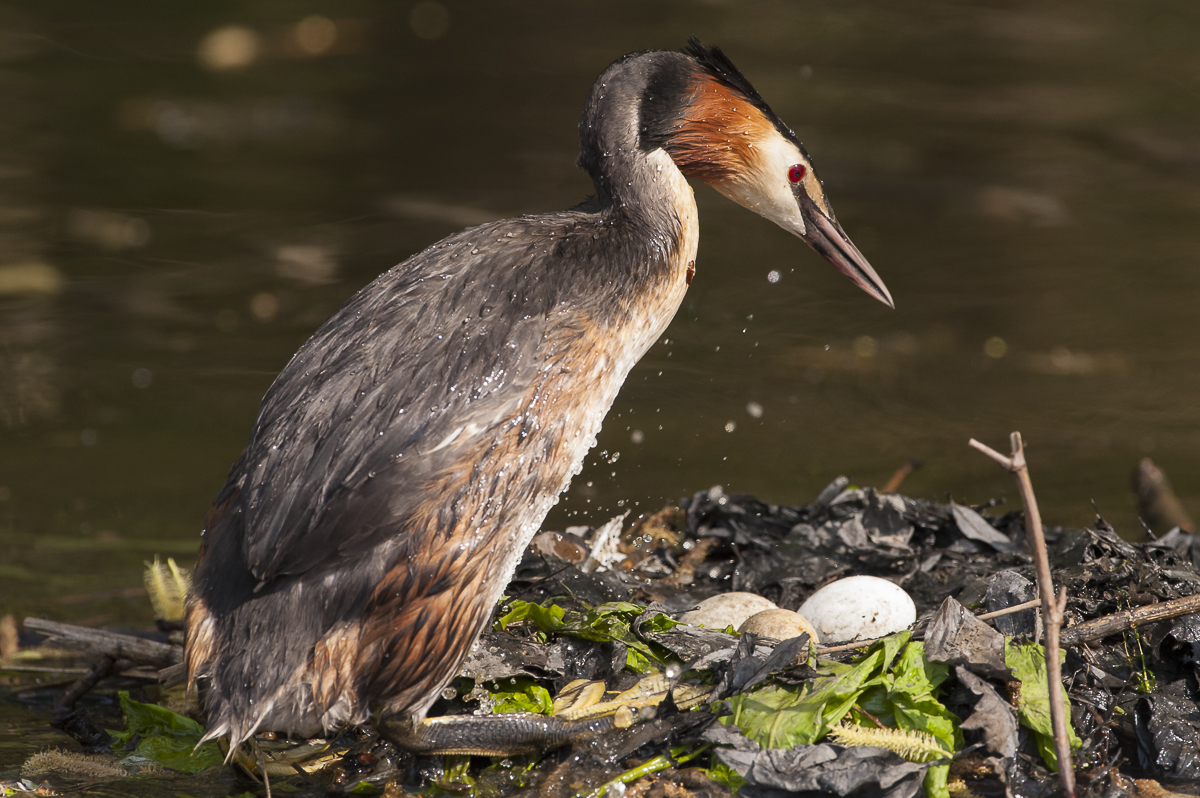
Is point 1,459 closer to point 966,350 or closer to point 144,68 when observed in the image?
point 144,68

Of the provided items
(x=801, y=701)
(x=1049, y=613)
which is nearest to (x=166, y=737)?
(x=801, y=701)

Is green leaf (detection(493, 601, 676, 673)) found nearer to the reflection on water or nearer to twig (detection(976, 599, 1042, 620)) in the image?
twig (detection(976, 599, 1042, 620))

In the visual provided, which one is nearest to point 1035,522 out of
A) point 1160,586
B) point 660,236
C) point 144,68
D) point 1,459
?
point 1160,586

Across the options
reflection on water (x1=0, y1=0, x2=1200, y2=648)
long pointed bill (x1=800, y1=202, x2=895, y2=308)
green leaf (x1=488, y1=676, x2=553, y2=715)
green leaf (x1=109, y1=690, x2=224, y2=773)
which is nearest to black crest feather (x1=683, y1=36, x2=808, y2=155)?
long pointed bill (x1=800, y1=202, x2=895, y2=308)

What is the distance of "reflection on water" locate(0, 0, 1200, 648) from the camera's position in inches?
281

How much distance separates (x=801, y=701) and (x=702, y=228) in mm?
6059

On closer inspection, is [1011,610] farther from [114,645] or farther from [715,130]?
[114,645]

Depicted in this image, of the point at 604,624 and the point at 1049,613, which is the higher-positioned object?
the point at 1049,613

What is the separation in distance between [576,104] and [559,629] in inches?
262

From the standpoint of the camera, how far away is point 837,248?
4461 mm

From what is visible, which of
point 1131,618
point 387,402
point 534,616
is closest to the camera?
point 387,402

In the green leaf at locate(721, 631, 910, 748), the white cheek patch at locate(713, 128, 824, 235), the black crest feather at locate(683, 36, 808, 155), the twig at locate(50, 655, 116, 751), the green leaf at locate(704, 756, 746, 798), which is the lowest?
the twig at locate(50, 655, 116, 751)

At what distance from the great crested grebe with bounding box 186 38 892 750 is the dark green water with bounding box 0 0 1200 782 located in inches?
109

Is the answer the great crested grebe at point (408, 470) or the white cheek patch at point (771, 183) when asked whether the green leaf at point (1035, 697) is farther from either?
the white cheek patch at point (771, 183)
